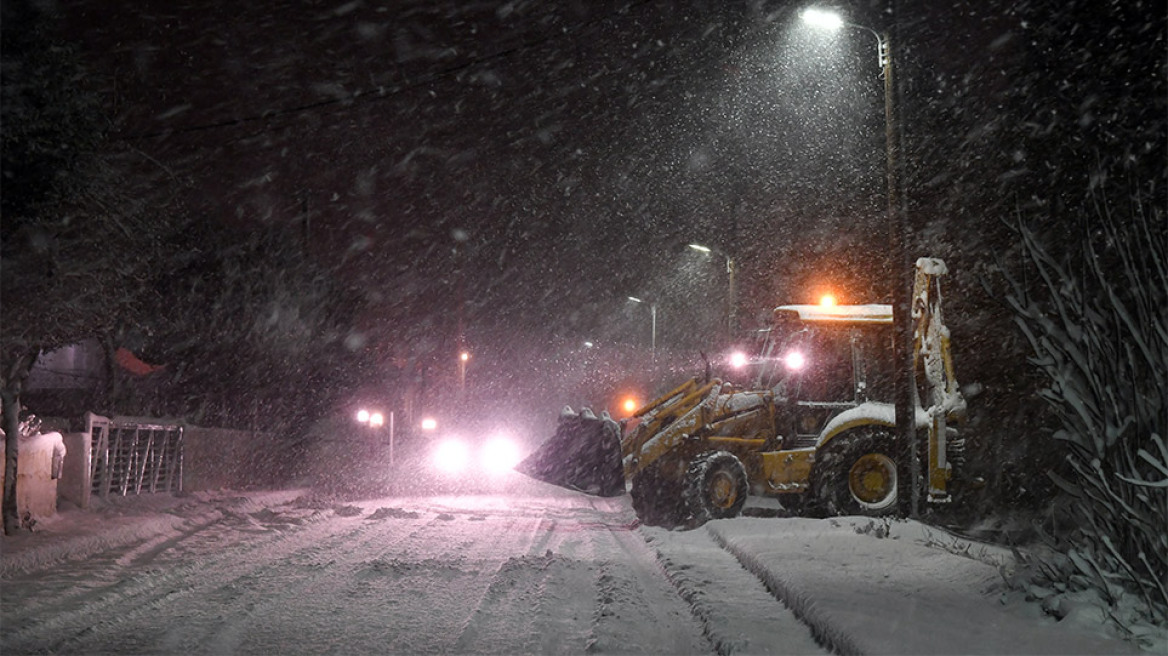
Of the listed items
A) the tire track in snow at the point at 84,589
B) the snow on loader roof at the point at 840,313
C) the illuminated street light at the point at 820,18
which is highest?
the illuminated street light at the point at 820,18

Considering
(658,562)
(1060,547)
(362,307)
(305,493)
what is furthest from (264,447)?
(1060,547)

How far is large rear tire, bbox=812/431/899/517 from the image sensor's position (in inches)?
551

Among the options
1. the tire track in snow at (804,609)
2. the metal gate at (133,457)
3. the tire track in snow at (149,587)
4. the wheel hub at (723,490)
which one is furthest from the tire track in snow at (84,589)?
the wheel hub at (723,490)

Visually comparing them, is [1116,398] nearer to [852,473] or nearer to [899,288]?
[899,288]

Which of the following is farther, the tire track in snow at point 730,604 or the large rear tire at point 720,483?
the large rear tire at point 720,483

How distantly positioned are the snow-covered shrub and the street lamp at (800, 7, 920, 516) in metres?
5.82

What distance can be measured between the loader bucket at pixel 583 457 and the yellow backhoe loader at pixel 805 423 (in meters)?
1.25

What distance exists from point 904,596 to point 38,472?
471 inches

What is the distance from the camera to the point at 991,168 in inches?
459

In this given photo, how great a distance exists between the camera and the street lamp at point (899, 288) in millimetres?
12422

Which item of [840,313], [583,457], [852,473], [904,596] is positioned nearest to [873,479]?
[852,473]

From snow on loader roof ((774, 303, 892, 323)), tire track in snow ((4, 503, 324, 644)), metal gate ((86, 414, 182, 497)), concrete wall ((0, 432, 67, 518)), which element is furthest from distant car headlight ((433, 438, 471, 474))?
tire track in snow ((4, 503, 324, 644))

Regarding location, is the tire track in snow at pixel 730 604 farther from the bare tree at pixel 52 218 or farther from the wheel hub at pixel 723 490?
the bare tree at pixel 52 218

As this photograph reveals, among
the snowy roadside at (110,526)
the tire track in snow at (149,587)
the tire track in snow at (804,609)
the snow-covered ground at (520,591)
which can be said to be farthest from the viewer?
the snowy roadside at (110,526)
